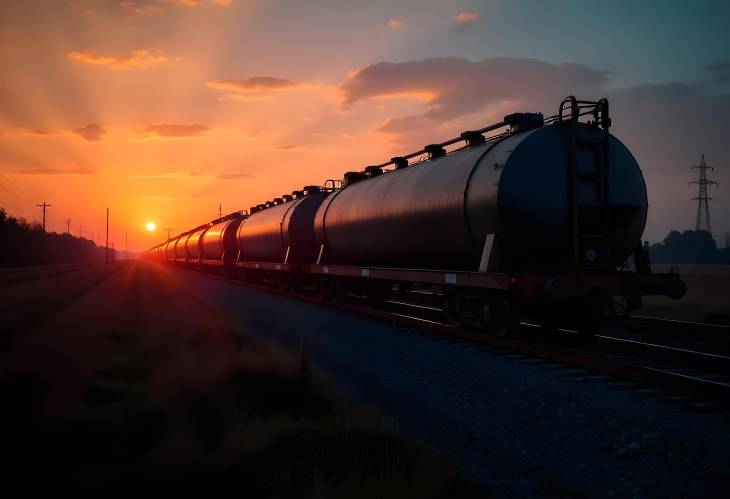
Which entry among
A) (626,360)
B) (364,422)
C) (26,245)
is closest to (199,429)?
(364,422)

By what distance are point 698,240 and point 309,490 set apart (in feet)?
566

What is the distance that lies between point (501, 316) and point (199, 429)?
281 inches

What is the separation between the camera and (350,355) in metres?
10.3

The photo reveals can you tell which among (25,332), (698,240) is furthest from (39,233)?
(698,240)

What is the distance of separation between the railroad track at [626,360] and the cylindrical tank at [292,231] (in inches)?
386

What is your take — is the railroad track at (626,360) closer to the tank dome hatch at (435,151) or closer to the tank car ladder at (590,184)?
the tank car ladder at (590,184)

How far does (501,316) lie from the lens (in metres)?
11.4

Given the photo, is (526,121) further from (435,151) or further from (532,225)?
(435,151)

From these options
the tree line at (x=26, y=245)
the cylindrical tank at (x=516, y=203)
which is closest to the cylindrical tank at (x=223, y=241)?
the cylindrical tank at (x=516, y=203)

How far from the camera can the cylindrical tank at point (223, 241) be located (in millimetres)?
36562

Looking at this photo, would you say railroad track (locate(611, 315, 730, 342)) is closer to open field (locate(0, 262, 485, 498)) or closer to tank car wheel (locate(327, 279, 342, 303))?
open field (locate(0, 262, 485, 498))

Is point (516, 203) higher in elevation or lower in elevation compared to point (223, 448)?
higher

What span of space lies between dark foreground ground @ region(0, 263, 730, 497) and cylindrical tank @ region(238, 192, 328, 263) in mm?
12402

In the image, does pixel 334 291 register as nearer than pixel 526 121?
No
